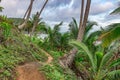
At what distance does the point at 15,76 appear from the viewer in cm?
1647

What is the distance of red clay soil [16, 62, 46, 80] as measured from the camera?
16797 mm

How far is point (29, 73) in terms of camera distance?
17172 mm

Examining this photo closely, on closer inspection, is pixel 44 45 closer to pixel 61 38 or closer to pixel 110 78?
pixel 61 38

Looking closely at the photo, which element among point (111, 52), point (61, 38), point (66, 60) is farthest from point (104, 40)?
point (61, 38)

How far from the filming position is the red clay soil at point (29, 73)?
16.8 m

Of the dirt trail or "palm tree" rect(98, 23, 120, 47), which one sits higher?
"palm tree" rect(98, 23, 120, 47)

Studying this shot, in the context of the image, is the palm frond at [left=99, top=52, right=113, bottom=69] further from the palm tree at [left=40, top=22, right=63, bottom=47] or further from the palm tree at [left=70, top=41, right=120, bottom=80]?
the palm tree at [left=40, top=22, right=63, bottom=47]

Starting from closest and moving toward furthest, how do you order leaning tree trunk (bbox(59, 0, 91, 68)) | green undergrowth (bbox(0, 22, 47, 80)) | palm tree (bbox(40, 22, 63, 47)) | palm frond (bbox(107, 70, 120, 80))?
green undergrowth (bbox(0, 22, 47, 80))
palm frond (bbox(107, 70, 120, 80))
leaning tree trunk (bbox(59, 0, 91, 68))
palm tree (bbox(40, 22, 63, 47))

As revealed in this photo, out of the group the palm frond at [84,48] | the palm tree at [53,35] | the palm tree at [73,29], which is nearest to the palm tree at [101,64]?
the palm frond at [84,48]

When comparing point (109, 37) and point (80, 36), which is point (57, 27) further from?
point (109, 37)

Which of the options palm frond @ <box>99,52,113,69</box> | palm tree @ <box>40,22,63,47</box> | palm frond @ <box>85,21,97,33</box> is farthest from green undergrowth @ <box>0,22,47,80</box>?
palm tree @ <box>40,22,63,47</box>

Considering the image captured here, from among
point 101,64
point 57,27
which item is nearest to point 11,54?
point 101,64

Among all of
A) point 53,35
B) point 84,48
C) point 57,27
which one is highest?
point 57,27

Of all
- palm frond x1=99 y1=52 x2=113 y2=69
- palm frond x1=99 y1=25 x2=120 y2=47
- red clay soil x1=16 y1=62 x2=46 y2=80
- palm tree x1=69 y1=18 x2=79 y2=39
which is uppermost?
palm tree x1=69 y1=18 x2=79 y2=39
